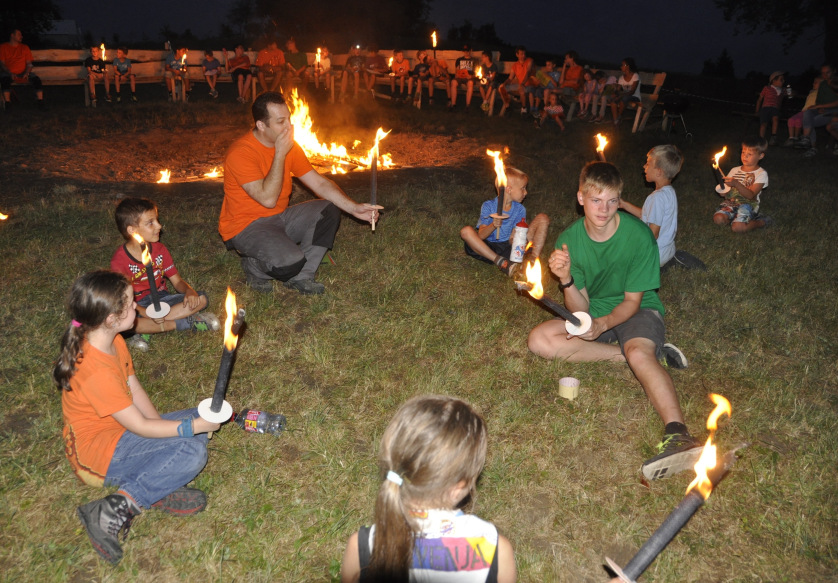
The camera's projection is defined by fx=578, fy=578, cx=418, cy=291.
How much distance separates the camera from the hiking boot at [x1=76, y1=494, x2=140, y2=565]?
3074 mm

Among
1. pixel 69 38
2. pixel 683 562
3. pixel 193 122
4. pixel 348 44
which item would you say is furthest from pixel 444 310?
pixel 69 38

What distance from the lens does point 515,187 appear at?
6695mm

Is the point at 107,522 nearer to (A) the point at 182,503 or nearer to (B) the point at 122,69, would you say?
(A) the point at 182,503

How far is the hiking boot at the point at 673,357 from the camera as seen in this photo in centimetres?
493

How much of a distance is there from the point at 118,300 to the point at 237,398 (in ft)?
5.13

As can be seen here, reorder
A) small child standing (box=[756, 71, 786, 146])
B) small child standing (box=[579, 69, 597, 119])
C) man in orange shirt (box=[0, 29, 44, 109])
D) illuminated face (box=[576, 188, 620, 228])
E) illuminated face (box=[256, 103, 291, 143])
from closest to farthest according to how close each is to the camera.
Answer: illuminated face (box=[576, 188, 620, 228]) → illuminated face (box=[256, 103, 291, 143]) → man in orange shirt (box=[0, 29, 44, 109]) → small child standing (box=[756, 71, 786, 146]) → small child standing (box=[579, 69, 597, 119])

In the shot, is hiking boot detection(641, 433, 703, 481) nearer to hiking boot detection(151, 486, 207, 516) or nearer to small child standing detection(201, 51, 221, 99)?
hiking boot detection(151, 486, 207, 516)

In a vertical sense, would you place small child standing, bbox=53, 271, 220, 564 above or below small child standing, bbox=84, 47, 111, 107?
below

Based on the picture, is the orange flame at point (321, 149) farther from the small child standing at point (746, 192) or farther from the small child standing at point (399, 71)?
the small child standing at point (399, 71)

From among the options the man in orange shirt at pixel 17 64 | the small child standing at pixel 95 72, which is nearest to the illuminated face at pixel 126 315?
the man in orange shirt at pixel 17 64

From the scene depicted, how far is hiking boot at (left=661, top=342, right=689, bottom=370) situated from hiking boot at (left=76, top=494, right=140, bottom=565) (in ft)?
13.7

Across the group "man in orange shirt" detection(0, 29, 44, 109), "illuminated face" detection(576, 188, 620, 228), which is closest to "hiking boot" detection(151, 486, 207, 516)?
"illuminated face" detection(576, 188, 620, 228)

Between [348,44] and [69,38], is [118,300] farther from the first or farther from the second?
[69,38]

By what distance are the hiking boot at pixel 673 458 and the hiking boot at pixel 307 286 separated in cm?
354
